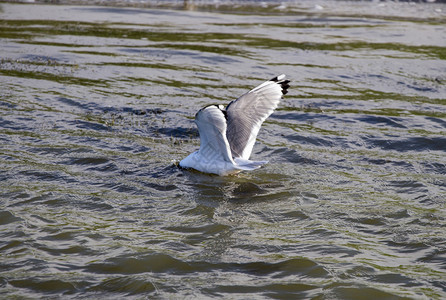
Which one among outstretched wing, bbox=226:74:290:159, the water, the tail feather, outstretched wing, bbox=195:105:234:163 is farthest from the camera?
outstretched wing, bbox=226:74:290:159

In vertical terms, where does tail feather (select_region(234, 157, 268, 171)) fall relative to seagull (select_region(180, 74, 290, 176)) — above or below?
below

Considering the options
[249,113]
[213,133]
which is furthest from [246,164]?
[249,113]

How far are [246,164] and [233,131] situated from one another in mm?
804

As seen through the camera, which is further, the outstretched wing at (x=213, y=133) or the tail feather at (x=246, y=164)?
the tail feather at (x=246, y=164)

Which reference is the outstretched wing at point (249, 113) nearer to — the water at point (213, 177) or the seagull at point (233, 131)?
the seagull at point (233, 131)

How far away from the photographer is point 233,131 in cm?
793

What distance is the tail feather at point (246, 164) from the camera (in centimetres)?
708

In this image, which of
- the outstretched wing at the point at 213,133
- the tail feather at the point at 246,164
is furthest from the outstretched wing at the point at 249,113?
the outstretched wing at the point at 213,133

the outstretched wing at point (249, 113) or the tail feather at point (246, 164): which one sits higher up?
the outstretched wing at point (249, 113)

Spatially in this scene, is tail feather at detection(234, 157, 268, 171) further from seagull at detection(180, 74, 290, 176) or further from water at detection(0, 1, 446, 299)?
water at detection(0, 1, 446, 299)

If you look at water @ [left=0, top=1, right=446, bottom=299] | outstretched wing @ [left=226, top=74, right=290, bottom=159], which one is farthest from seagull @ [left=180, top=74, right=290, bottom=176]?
water @ [left=0, top=1, right=446, bottom=299]

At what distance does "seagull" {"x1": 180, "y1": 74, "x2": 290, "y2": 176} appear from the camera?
22.1 feet

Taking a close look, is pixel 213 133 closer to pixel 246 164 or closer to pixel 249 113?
pixel 246 164

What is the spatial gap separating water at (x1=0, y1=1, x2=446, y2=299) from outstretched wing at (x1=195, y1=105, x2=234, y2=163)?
0.42m
